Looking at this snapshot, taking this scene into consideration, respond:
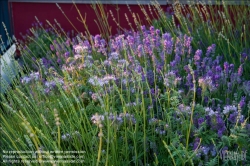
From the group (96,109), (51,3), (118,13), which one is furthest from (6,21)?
(96,109)

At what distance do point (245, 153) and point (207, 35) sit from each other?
6.52ft

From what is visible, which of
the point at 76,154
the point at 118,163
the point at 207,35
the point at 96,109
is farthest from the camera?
the point at 207,35

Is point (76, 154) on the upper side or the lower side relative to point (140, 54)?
lower

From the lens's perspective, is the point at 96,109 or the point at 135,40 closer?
the point at 96,109

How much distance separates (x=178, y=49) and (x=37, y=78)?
3.96 ft

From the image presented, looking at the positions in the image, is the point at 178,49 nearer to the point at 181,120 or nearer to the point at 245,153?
the point at 181,120

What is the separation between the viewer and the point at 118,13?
19.0ft

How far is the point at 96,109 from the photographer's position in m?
2.96

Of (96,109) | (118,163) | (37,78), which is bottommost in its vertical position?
(118,163)

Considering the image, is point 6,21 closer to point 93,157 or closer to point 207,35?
point 207,35

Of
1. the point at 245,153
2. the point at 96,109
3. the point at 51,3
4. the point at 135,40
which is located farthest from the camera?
the point at 51,3

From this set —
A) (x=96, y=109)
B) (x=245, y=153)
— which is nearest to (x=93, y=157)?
(x=96, y=109)

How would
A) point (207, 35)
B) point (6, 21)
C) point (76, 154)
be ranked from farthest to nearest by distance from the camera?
point (6, 21) < point (207, 35) < point (76, 154)

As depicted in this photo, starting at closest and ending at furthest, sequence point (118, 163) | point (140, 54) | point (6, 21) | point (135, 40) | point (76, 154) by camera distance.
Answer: point (118, 163)
point (76, 154)
point (140, 54)
point (135, 40)
point (6, 21)
